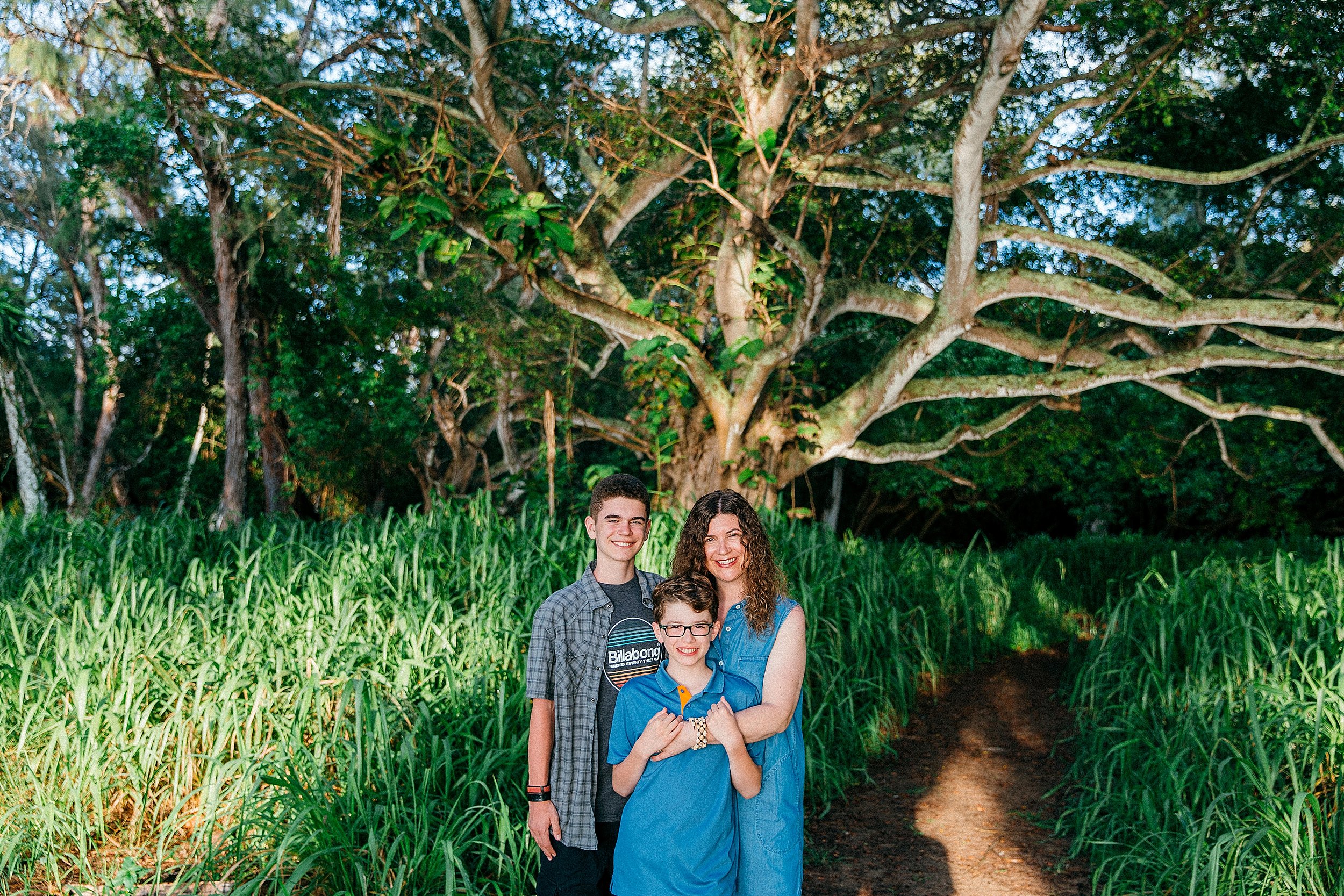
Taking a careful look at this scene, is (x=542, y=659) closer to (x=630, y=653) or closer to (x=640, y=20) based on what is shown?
(x=630, y=653)

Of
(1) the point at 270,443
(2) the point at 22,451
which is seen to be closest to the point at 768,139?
(1) the point at 270,443

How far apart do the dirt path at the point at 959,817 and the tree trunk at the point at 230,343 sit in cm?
835

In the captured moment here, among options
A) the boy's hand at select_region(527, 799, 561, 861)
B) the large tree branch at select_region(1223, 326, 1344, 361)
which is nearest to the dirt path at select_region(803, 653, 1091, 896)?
the boy's hand at select_region(527, 799, 561, 861)

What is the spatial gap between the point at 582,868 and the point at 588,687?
0.45 meters

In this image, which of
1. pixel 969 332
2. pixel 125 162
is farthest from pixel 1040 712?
pixel 125 162

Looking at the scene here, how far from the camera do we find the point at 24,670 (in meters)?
4.35

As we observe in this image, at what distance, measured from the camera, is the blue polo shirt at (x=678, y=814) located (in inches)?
86.5

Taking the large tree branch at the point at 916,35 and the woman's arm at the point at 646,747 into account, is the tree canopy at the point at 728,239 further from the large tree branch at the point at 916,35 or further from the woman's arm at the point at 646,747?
the woman's arm at the point at 646,747

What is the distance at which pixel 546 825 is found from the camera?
100.0 inches

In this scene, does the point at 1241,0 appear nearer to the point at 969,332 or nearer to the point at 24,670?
the point at 969,332

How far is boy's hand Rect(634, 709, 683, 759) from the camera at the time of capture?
7.03 ft

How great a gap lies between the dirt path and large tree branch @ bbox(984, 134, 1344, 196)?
3814mm

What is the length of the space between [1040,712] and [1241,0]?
5.59m

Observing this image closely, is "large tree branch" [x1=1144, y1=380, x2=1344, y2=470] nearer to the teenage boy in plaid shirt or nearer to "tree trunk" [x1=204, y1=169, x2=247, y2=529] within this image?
the teenage boy in plaid shirt
